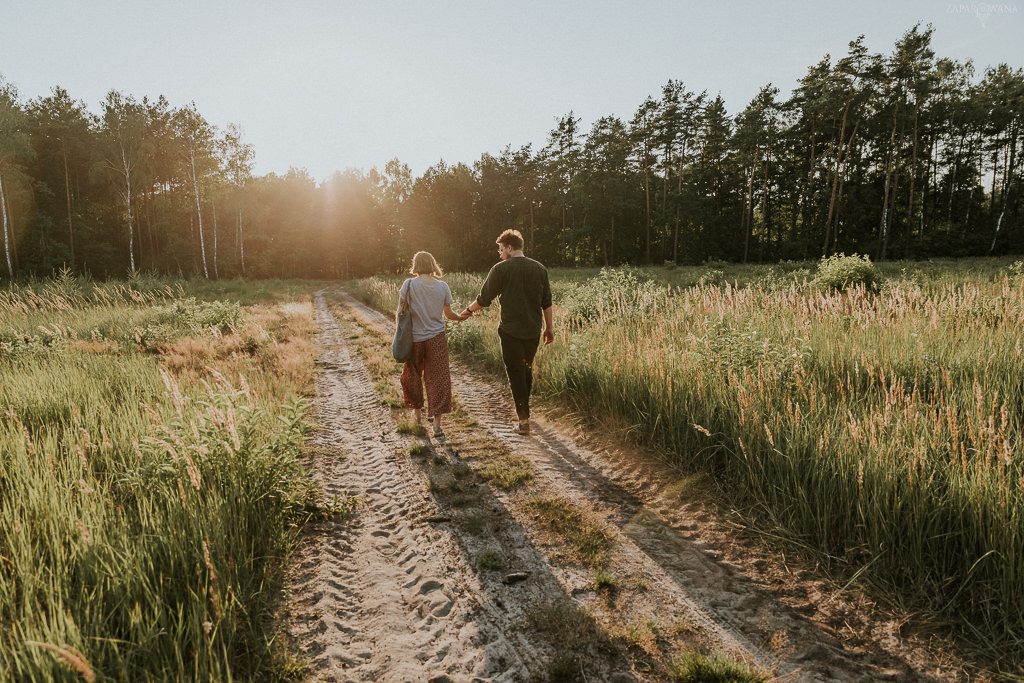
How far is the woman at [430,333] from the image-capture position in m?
5.88

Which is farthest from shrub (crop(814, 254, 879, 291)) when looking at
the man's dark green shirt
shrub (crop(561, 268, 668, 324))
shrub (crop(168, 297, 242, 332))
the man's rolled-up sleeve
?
shrub (crop(168, 297, 242, 332))

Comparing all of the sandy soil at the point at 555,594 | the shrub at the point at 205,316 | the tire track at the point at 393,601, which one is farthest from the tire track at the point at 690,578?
the shrub at the point at 205,316

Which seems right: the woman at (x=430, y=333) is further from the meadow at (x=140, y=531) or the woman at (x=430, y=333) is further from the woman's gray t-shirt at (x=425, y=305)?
the meadow at (x=140, y=531)

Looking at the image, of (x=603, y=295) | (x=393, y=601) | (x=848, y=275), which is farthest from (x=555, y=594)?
(x=848, y=275)

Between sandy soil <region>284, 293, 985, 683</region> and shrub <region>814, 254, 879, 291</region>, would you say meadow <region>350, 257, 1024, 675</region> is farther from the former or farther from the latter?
shrub <region>814, 254, 879, 291</region>

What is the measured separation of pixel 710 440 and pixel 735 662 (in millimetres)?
2413

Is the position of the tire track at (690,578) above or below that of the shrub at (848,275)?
below

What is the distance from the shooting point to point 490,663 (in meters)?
2.41

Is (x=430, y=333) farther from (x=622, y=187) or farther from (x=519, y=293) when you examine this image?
(x=622, y=187)

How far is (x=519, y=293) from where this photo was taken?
227 inches

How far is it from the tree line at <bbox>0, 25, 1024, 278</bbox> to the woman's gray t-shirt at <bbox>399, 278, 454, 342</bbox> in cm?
3506

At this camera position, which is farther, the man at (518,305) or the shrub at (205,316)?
the shrub at (205,316)

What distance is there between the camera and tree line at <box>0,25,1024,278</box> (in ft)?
115

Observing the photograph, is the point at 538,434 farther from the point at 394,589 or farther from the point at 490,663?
the point at 490,663
